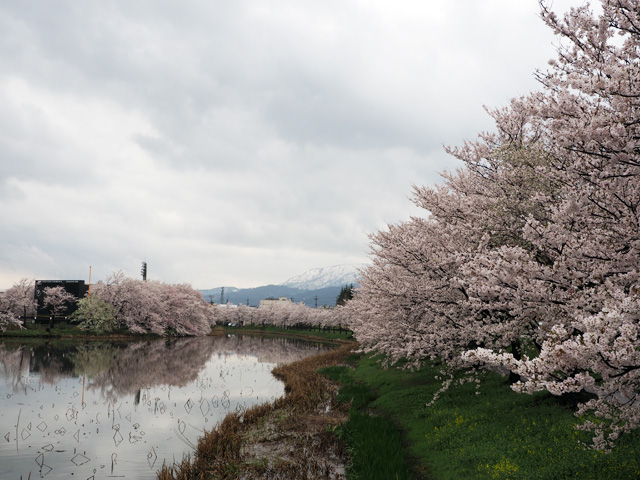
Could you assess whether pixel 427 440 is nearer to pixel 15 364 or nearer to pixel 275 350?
pixel 15 364

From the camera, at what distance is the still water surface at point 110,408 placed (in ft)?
49.3

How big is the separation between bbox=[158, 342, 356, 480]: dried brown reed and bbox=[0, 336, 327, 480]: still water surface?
135 centimetres

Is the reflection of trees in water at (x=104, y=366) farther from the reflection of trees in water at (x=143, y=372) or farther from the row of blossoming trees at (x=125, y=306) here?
the row of blossoming trees at (x=125, y=306)

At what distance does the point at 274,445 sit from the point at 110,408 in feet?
37.1

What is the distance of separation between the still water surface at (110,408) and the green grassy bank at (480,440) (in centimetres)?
754

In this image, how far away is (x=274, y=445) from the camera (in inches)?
663

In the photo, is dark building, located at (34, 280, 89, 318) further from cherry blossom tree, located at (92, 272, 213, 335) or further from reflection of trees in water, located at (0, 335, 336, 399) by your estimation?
reflection of trees in water, located at (0, 335, 336, 399)

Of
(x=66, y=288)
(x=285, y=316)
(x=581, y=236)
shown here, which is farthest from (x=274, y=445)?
(x=285, y=316)

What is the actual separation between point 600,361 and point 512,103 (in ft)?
47.5

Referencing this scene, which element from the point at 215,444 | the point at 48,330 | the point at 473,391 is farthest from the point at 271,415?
the point at 48,330

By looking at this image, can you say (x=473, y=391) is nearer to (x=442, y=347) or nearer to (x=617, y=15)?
(x=442, y=347)

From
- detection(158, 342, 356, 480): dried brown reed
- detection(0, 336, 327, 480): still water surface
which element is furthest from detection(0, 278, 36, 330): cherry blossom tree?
detection(158, 342, 356, 480): dried brown reed

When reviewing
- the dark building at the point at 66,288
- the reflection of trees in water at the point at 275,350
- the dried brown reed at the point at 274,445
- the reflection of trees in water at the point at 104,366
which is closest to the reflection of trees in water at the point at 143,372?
the reflection of trees in water at the point at 104,366

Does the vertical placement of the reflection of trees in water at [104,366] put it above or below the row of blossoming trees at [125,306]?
below
